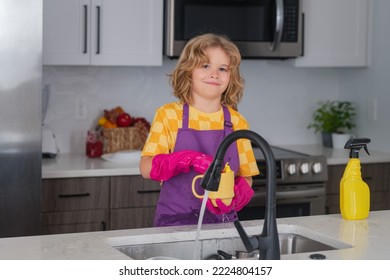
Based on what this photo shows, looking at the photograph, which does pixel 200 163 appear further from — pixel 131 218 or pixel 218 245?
pixel 131 218

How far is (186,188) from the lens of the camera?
2.71m

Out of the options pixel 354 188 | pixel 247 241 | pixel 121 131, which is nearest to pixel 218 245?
pixel 354 188

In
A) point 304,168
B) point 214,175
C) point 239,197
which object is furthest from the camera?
point 304,168

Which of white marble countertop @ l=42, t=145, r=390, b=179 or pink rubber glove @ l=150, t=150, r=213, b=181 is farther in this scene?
white marble countertop @ l=42, t=145, r=390, b=179

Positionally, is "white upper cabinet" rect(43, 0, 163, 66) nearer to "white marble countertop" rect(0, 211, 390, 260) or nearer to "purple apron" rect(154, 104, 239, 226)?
"purple apron" rect(154, 104, 239, 226)

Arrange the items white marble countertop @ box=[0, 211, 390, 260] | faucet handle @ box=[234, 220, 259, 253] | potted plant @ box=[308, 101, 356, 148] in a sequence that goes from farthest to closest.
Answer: potted plant @ box=[308, 101, 356, 148] → white marble countertop @ box=[0, 211, 390, 260] → faucet handle @ box=[234, 220, 259, 253]

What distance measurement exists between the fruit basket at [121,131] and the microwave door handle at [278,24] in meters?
0.83

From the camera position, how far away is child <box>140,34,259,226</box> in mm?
2670

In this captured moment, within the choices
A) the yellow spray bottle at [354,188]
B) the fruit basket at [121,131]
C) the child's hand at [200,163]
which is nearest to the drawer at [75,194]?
the fruit basket at [121,131]

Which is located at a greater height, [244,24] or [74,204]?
[244,24]

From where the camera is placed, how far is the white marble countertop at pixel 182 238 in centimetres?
205

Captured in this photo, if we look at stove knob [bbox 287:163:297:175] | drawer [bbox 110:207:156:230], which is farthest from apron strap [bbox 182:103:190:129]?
stove knob [bbox 287:163:297:175]

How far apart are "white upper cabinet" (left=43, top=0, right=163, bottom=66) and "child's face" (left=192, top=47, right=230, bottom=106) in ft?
4.11

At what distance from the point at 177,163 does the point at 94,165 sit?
4.36 feet
